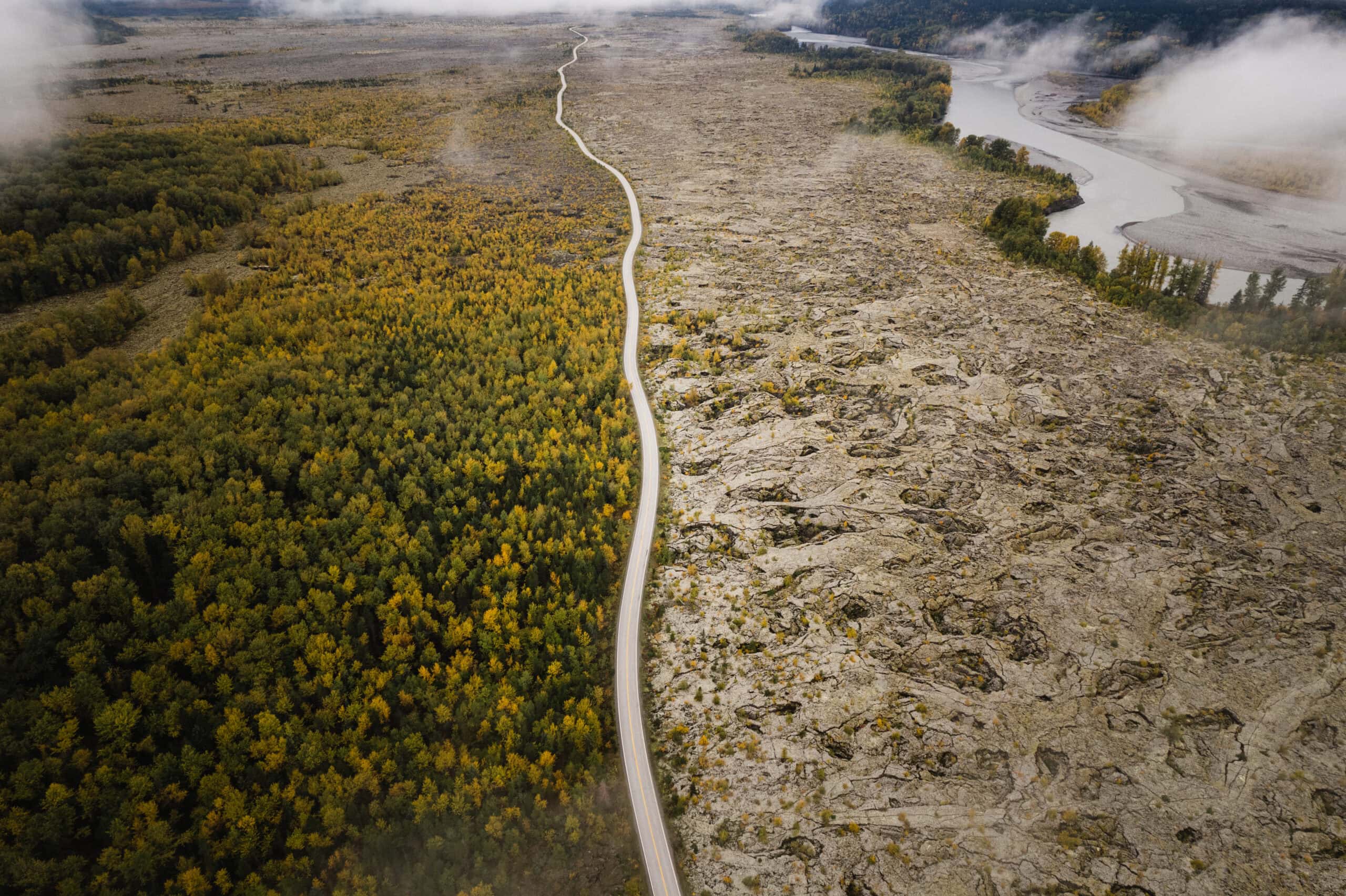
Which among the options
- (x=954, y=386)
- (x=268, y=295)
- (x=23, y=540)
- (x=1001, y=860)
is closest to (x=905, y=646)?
(x=1001, y=860)

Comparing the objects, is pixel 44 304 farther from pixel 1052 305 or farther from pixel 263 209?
pixel 1052 305

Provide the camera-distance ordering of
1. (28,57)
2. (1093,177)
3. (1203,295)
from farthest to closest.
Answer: (28,57)
(1093,177)
(1203,295)

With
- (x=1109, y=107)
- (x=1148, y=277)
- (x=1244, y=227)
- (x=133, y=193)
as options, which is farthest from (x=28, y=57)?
(x=1109, y=107)

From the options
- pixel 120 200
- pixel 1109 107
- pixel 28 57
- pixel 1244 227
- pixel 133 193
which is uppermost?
pixel 28 57

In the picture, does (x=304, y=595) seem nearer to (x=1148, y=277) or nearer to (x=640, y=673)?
(x=640, y=673)

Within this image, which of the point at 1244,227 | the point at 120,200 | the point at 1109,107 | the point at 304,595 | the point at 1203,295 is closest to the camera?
the point at 304,595

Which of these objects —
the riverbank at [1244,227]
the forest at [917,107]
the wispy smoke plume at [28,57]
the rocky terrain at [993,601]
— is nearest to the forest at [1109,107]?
the riverbank at [1244,227]

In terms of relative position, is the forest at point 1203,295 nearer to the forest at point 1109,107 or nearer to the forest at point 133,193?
the forest at point 1109,107
